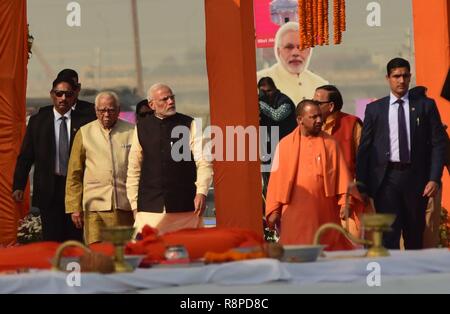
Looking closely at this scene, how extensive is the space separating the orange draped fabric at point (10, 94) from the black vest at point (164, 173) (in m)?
1.58

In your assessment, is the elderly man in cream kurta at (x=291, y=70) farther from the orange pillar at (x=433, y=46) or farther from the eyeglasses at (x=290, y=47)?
the orange pillar at (x=433, y=46)

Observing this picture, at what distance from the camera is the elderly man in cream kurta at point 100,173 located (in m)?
9.80

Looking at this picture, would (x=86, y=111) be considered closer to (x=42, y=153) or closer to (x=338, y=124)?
(x=42, y=153)

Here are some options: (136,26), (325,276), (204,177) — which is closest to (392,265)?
(325,276)

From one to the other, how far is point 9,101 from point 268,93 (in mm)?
3920

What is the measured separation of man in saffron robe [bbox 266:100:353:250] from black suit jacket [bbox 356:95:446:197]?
0.21 m

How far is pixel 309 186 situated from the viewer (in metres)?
9.59

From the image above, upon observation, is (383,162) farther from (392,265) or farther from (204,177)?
(392,265)

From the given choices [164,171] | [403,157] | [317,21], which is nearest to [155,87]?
[164,171]

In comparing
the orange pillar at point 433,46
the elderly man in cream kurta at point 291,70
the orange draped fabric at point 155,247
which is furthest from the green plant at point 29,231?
the elderly man in cream kurta at point 291,70

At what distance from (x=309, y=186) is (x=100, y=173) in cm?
147

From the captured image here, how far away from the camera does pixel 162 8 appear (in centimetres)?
1577

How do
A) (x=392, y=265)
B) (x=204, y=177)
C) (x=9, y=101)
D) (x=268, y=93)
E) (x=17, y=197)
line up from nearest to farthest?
(x=392, y=265)
(x=204, y=177)
(x=17, y=197)
(x=9, y=101)
(x=268, y=93)
